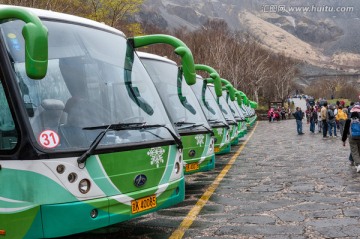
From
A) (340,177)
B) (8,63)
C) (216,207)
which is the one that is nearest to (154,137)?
(8,63)

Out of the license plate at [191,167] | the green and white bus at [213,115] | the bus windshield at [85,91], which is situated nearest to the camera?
the bus windshield at [85,91]

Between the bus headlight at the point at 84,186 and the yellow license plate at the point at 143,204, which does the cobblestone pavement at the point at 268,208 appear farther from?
the bus headlight at the point at 84,186

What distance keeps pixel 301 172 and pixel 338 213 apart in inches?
171

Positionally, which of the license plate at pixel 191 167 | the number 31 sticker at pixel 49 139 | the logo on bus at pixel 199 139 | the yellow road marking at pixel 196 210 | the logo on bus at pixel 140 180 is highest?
the number 31 sticker at pixel 49 139

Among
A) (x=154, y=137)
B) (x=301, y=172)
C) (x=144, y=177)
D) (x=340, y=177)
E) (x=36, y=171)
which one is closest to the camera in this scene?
(x=36, y=171)

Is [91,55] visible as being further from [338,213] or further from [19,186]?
[338,213]

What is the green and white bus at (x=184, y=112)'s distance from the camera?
8438 mm

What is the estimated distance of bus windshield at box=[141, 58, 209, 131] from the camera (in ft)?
27.9

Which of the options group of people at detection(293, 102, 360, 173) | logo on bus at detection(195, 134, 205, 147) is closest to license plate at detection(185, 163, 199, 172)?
logo on bus at detection(195, 134, 205, 147)

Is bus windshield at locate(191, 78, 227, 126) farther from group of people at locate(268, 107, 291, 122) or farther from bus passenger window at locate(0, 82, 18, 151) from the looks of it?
group of people at locate(268, 107, 291, 122)

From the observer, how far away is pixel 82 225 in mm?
4430

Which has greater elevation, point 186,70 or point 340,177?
point 186,70

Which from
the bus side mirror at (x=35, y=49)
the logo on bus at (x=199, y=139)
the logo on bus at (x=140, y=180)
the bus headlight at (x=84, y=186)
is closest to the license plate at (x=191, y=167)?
the logo on bus at (x=199, y=139)

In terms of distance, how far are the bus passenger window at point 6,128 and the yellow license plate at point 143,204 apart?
1.33 m
